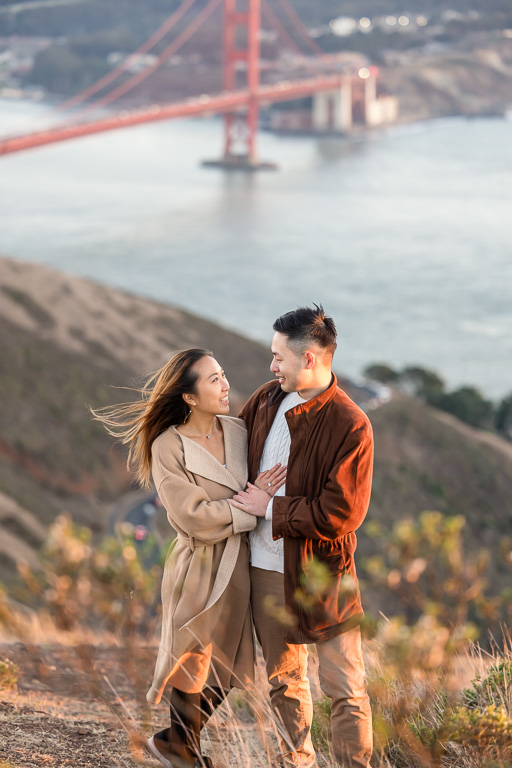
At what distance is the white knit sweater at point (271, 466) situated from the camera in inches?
86.3

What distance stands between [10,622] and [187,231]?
41343 millimetres

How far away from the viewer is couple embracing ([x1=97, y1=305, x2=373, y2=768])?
2.11 m

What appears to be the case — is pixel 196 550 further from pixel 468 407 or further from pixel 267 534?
pixel 468 407

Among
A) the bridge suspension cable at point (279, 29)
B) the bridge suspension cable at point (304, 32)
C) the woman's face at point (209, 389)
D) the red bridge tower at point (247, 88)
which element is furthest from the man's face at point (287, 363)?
the bridge suspension cable at point (279, 29)

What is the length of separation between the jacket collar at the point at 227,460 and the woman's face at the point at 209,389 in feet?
0.28

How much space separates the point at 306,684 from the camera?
2229 mm

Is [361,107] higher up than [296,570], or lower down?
higher up

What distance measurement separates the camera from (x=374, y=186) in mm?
51469

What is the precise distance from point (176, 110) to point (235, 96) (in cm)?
1125

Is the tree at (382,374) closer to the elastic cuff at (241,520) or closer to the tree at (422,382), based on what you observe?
the tree at (422,382)

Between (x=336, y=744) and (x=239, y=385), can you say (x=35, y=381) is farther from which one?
(x=336, y=744)

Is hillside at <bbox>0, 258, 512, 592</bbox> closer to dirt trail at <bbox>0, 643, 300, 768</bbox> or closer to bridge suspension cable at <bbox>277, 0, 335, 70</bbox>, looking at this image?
dirt trail at <bbox>0, 643, 300, 768</bbox>

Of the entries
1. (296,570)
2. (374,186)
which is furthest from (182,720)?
(374,186)

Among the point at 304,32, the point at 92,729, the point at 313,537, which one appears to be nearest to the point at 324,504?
the point at 313,537
